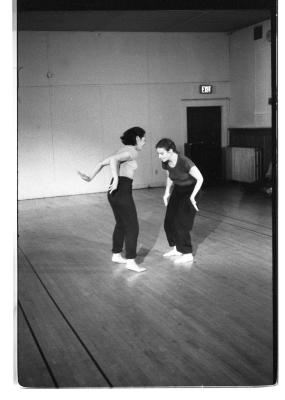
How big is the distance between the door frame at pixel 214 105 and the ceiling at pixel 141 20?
5.11ft

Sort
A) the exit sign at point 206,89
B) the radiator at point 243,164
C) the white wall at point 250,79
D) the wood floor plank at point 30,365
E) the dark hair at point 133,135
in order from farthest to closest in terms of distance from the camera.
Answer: the exit sign at point 206,89
the radiator at point 243,164
the white wall at point 250,79
the dark hair at point 133,135
the wood floor plank at point 30,365

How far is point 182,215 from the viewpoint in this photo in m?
5.14

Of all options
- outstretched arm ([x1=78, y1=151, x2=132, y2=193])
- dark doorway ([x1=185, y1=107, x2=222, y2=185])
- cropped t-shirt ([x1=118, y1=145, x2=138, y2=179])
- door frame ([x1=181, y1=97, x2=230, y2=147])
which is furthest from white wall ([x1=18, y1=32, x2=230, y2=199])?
outstretched arm ([x1=78, y1=151, x2=132, y2=193])

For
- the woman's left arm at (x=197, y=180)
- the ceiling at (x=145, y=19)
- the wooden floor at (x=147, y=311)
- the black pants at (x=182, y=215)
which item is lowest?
the wooden floor at (x=147, y=311)

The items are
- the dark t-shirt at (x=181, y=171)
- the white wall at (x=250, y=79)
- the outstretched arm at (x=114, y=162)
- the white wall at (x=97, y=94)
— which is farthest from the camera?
the white wall at (x=250, y=79)

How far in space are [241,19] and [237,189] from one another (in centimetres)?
334

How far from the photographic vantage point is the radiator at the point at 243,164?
10695mm

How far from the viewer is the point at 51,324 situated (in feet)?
12.2

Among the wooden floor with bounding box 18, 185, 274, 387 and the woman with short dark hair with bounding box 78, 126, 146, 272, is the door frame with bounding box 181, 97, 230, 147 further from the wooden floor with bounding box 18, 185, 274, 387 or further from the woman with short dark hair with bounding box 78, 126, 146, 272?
the woman with short dark hair with bounding box 78, 126, 146, 272

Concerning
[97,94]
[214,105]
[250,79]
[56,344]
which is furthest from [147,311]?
[214,105]

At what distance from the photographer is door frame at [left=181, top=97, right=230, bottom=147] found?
11.5 metres

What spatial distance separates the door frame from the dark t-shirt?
6.51 metres

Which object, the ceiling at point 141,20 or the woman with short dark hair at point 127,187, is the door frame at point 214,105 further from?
the woman with short dark hair at point 127,187

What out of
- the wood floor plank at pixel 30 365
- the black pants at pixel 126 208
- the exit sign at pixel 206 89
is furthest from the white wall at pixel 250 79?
the wood floor plank at pixel 30 365
